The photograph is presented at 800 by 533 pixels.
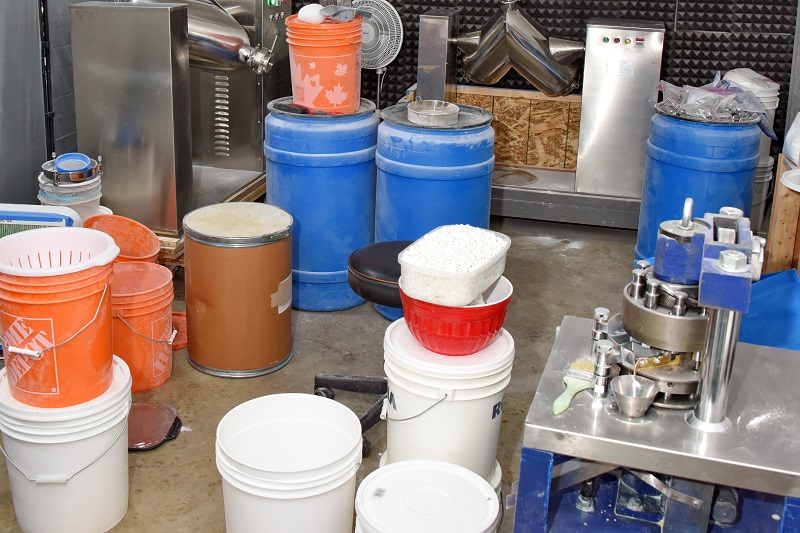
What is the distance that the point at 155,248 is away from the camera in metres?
4.05

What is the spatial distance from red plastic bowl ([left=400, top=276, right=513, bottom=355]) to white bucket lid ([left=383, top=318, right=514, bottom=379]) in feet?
0.08

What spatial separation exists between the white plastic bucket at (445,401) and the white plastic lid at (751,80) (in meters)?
3.15

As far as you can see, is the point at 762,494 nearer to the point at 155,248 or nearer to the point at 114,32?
the point at 155,248

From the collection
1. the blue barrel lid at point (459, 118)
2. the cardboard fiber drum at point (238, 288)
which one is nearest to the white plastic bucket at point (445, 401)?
the cardboard fiber drum at point (238, 288)

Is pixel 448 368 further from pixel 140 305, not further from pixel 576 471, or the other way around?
pixel 140 305

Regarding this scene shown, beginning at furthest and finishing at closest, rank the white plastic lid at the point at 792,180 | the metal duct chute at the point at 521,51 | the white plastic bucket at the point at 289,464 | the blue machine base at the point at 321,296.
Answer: the metal duct chute at the point at 521,51
the blue machine base at the point at 321,296
the white plastic lid at the point at 792,180
the white plastic bucket at the point at 289,464

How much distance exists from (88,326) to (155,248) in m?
1.22

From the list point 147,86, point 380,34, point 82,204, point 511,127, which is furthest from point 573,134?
point 82,204

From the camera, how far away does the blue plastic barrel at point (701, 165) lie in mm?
4613

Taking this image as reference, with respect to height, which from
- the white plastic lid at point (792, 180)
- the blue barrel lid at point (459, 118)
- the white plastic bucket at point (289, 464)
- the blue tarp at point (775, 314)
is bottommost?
the white plastic bucket at point (289, 464)

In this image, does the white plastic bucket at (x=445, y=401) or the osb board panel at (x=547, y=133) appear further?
the osb board panel at (x=547, y=133)

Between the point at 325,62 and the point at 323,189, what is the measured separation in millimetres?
594

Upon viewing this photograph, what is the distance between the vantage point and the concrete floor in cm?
318

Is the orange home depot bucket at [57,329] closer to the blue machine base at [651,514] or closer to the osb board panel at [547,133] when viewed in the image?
the blue machine base at [651,514]
